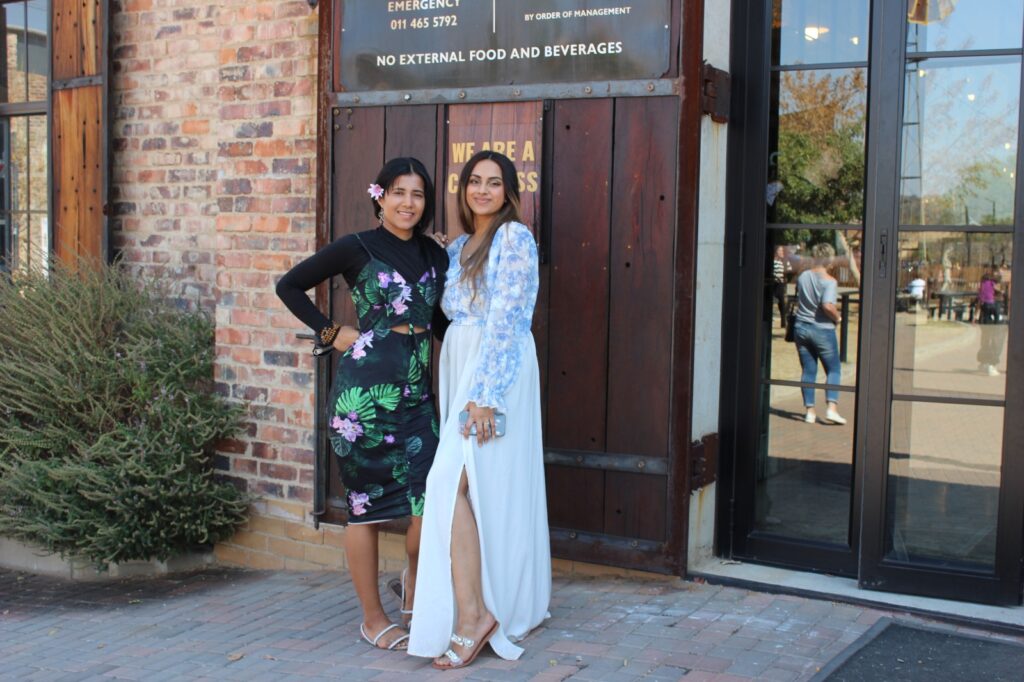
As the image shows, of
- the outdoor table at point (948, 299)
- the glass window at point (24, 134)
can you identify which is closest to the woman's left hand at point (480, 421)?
the outdoor table at point (948, 299)

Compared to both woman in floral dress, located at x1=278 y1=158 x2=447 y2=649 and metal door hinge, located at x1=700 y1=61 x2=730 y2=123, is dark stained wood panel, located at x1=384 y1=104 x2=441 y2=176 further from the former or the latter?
metal door hinge, located at x1=700 y1=61 x2=730 y2=123

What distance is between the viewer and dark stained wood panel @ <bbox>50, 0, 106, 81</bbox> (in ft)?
21.6

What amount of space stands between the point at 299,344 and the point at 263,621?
138 cm

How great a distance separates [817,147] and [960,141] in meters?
0.57

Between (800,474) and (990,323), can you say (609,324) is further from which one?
(990,323)

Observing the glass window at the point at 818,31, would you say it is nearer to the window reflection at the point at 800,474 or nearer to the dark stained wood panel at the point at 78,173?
the window reflection at the point at 800,474

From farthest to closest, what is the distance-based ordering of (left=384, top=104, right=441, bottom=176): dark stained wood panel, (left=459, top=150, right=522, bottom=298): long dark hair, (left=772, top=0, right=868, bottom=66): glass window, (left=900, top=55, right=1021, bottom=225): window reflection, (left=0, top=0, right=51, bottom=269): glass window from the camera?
(left=0, top=0, right=51, bottom=269): glass window → (left=384, top=104, right=441, bottom=176): dark stained wood panel → (left=772, top=0, right=868, bottom=66): glass window → (left=900, top=55, right=1021, bottom=225): window reflection → (left=459, top=150, right=522, bottom=298): long dark hair

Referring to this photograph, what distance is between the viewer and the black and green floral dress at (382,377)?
416 cm

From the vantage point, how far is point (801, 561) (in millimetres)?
4781

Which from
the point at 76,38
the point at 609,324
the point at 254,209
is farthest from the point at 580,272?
the point at 76,38

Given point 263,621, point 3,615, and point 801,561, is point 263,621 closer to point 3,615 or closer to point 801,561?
point 3,615

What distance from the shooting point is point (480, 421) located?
3.97 m

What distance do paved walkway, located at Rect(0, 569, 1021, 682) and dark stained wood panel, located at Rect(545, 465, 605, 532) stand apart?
0.87 feet

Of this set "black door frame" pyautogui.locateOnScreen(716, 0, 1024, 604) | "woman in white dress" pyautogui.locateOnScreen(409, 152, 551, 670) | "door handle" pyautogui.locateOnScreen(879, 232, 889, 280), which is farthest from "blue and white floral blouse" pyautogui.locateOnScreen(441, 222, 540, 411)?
"door handle" pyautogui.locateOnScreen(879, 232, 889, 280)
